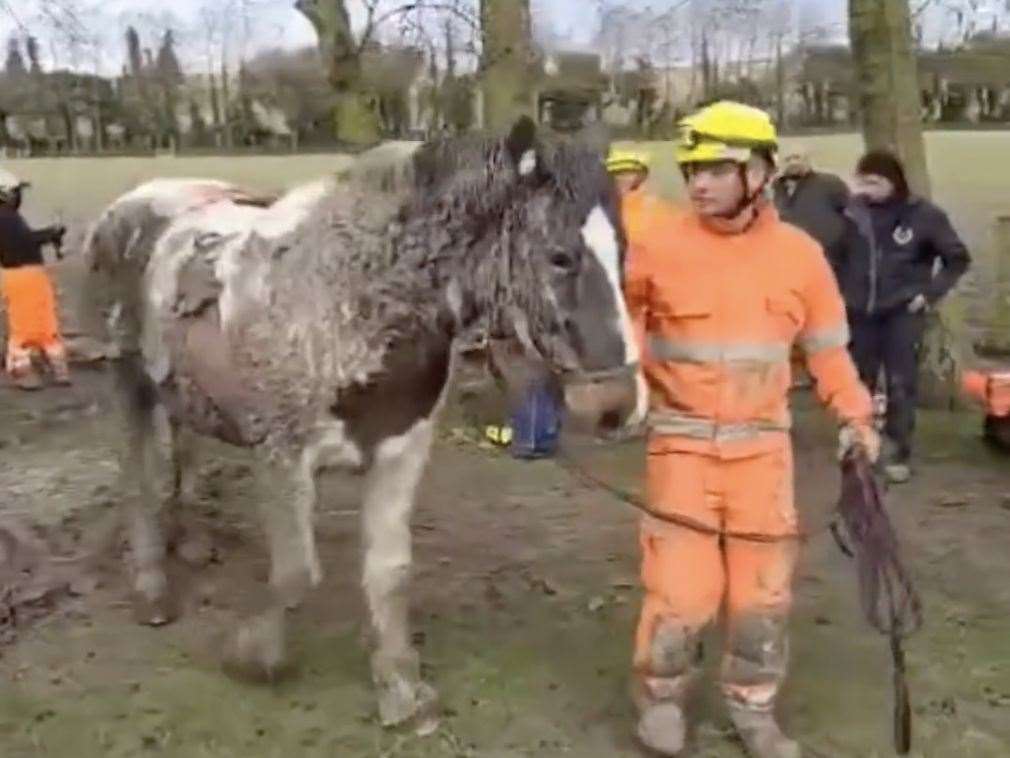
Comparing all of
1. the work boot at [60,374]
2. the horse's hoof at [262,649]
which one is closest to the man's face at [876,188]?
the horse's hoof at [262,649]

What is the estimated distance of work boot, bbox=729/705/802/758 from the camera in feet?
12.2

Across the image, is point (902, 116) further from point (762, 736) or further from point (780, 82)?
point (780, 82)

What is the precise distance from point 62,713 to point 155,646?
56 centimetres

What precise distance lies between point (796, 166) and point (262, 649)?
4653 millimetres

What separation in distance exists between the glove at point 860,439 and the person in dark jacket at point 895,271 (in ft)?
10.5

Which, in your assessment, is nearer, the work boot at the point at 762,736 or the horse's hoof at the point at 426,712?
the work boot at the point at 762,736

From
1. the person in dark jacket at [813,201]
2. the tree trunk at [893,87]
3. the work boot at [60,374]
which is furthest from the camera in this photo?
the work boot at [60,374]

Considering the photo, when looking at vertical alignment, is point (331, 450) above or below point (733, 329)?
below

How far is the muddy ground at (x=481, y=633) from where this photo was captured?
3990 mm

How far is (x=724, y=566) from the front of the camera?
12.1ft

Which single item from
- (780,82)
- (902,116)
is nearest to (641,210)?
(902,116)

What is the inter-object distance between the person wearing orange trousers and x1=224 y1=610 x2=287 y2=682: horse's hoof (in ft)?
3.73

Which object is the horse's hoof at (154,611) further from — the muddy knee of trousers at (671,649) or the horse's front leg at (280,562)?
the muddy knee of trousers at (671,649)

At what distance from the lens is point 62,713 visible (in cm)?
418
